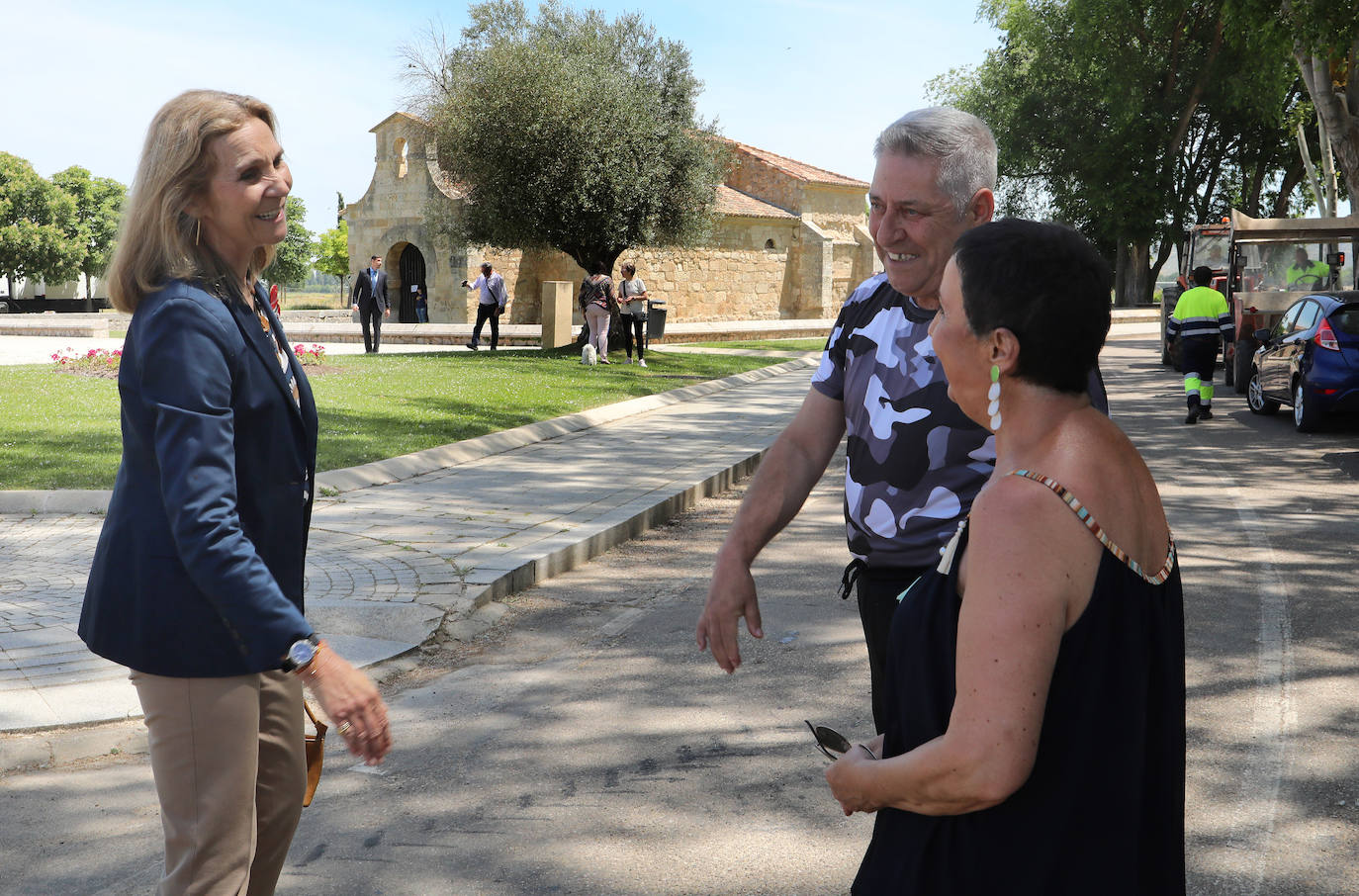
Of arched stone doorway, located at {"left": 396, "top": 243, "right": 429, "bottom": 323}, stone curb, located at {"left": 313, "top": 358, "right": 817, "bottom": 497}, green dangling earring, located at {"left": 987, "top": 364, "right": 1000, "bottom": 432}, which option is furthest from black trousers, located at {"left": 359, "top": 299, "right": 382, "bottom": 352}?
green dangling earring, located at {"left": 987, "top": 364, "right": 1000, "bottom": 432}

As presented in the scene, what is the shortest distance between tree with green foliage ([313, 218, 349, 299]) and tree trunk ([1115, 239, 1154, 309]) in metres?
60.1

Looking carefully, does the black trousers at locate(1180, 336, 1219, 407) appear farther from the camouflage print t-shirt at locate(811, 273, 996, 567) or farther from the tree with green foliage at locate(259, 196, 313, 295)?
the tree with green foliage at locate(259, 196, 313, 295)

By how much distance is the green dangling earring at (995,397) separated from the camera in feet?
5.19

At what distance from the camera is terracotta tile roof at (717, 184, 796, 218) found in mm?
43938

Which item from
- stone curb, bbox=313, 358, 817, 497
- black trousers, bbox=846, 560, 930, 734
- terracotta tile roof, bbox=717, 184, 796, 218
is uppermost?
terracotta tile roof, bbox=717, 184, 796, 218

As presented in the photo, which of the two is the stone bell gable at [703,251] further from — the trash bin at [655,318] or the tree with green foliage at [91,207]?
the tree with green foliage at [91,207]

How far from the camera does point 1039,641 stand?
1.42 m

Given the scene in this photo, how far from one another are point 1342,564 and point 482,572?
520 cm

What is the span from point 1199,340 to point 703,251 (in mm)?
29055

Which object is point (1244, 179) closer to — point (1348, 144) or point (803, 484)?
point (1348, 144)

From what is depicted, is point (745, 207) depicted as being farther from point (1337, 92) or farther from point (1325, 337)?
point (1325, 337)

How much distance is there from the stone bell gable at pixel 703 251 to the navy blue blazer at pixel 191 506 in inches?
1363

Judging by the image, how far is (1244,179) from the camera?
46.6 m

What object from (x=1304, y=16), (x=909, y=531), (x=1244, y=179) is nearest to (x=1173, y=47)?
(x=1244, y=179)
